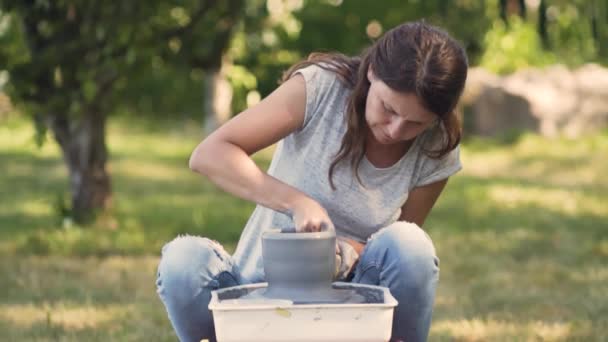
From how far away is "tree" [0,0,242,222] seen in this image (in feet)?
17.5

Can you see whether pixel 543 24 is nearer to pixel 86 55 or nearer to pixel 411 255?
pixel 411 255

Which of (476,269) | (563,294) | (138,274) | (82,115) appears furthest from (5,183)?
(563,294)

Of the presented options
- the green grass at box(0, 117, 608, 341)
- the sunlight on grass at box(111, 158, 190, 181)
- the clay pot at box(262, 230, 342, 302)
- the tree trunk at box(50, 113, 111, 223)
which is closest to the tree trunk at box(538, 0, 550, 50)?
the green grass at box(0, 117, 608, 341)

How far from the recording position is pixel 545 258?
527 cm

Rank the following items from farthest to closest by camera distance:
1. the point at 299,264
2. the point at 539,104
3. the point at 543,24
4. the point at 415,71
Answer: the point at 539,104, the point at 543,24, the point at 415,71, the point at 299,264

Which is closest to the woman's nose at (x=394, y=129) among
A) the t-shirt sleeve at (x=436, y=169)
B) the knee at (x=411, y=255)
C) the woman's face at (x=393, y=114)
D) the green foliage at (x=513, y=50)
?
the woman's face at (x=393, y=114)

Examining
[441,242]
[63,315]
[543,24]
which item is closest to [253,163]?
[63,315]

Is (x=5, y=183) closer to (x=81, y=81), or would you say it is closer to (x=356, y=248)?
(x=81, y=81)

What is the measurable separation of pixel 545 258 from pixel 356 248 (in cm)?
258

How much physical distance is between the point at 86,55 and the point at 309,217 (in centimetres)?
319

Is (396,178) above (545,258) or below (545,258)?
above

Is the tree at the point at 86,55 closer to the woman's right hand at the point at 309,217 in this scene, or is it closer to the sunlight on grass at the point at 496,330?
the sunlight on grass at the point at 496,330

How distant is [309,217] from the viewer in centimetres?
248

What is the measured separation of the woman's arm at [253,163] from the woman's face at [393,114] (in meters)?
0.22
